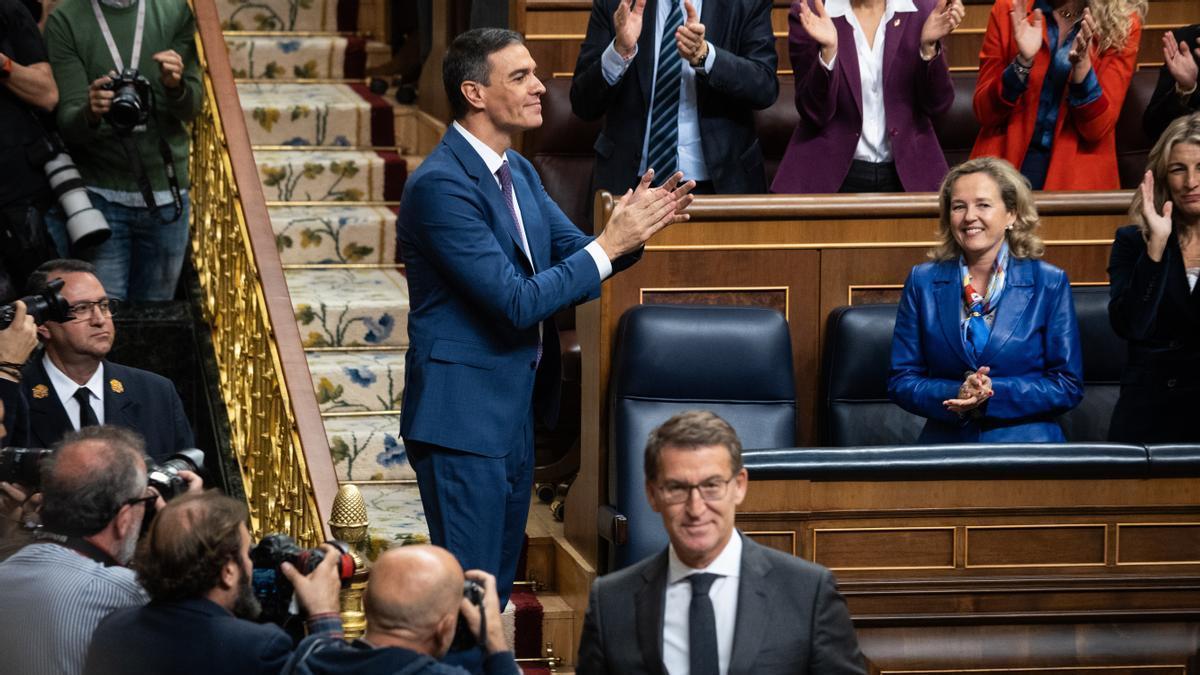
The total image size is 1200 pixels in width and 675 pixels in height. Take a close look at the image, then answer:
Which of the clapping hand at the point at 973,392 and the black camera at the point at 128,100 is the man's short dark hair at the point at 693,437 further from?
the black camera at the point at 128,100

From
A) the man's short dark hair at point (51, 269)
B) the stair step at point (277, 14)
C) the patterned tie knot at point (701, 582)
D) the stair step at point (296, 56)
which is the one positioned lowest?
the patterned tie knot at point (701, 582)

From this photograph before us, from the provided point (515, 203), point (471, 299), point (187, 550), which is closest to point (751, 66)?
point (515, 203)

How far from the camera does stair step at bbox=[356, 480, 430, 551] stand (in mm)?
4422

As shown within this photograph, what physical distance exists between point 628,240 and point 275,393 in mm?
1606

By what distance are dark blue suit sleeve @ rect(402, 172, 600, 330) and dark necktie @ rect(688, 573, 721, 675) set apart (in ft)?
2.82

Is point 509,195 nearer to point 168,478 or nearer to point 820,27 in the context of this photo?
point 168,478

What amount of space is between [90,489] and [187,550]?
0.35m

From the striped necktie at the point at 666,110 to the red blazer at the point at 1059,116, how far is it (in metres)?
0.86

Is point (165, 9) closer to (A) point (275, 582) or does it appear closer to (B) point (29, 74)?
(B) point (29, 74)

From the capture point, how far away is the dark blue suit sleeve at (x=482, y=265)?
3240mm

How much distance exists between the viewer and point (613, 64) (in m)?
4.49

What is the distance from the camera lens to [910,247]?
14.4ft

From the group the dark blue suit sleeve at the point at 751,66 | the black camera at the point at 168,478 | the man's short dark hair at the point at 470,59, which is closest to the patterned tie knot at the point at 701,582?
the black camera at the point at 168,478

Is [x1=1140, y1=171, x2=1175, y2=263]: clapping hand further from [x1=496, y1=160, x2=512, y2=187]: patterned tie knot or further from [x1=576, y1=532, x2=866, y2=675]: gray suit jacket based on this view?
[x1=576, y1=532, x2=866, y2=675]: gray suit jacket
